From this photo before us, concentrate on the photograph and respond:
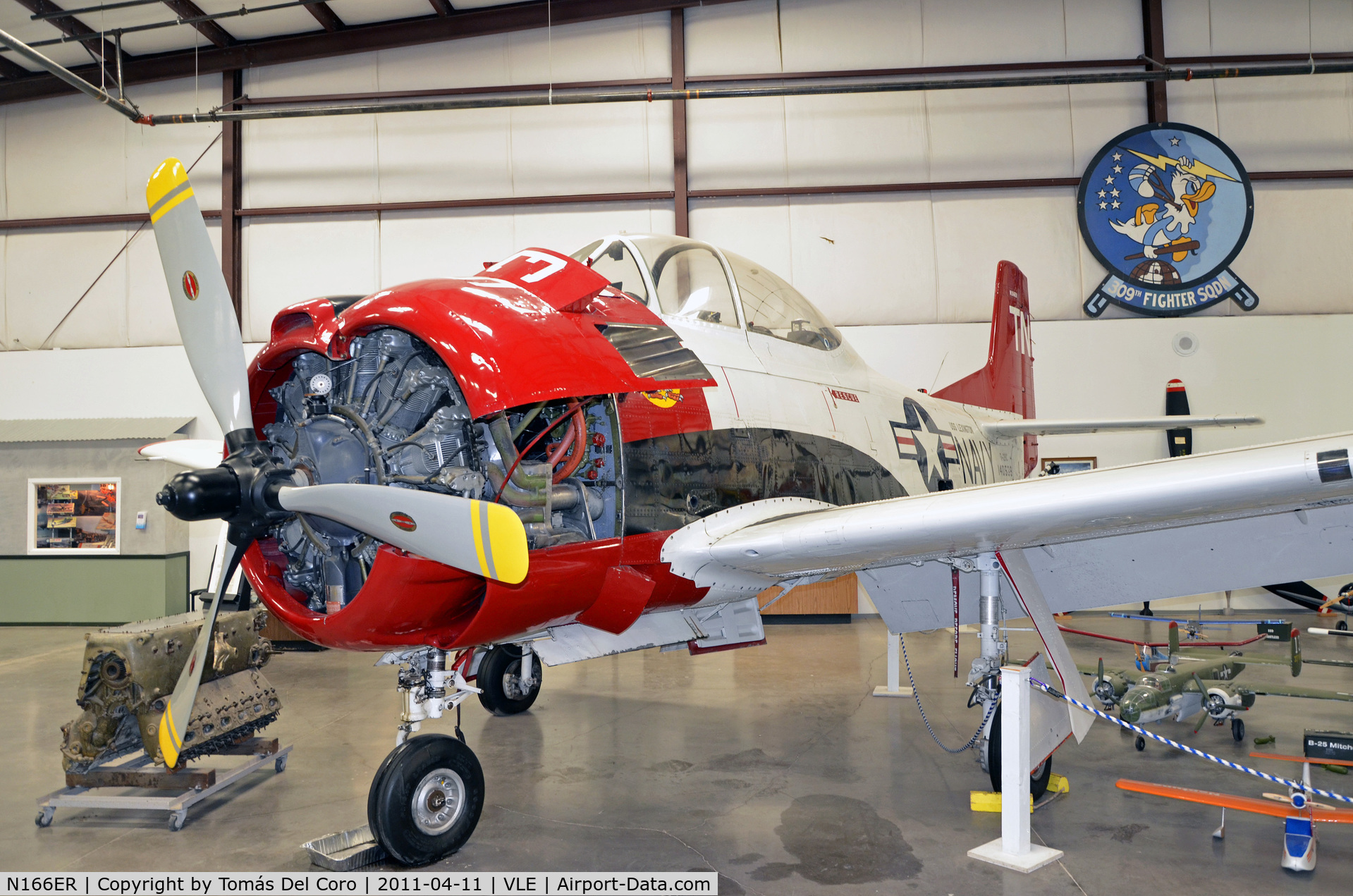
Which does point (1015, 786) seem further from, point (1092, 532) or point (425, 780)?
point (425, 780)

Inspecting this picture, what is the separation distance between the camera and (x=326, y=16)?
40.8ft

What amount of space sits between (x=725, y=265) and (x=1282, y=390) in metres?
10.7

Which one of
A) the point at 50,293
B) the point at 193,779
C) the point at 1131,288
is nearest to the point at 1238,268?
the point at 1131,288

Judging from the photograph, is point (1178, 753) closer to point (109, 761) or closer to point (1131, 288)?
point (109, 761)

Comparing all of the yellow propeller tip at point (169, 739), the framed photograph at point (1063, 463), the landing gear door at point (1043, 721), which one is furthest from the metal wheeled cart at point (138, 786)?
the framed photograph at point (1063, 463)

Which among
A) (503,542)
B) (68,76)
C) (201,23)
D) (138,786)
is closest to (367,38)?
(201,23)

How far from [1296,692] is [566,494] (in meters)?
4.91

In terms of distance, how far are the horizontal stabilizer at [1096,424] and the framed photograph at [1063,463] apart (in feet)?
14.0

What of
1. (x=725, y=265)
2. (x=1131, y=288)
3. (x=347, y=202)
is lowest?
(x=725, y=265)

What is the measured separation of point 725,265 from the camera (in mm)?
4859

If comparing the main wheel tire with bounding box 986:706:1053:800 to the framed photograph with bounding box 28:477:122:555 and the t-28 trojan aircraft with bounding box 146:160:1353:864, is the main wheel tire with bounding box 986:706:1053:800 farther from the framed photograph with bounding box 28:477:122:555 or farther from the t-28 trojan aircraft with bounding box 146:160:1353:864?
the framed photograph with bounding box 28:477:122:555

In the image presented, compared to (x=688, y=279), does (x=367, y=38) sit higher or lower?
higher

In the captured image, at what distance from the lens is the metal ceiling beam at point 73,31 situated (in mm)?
11141

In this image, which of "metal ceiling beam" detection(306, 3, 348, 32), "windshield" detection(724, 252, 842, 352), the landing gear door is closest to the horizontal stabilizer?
"windshield" detection(724, 252, 842, 352)
